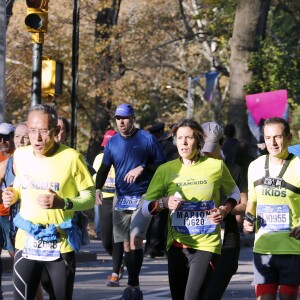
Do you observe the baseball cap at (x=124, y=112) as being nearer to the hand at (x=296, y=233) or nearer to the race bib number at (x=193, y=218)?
the race bib number at (x=193, y=218)

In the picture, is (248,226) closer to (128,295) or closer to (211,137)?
(211,137)

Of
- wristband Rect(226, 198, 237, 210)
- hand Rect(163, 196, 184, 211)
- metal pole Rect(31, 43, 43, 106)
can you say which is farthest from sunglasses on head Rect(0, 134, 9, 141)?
metal pole Rect(31, 43, 43, 106)

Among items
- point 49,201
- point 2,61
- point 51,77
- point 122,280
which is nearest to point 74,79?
point 51,77

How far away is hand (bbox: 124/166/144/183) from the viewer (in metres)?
12.0

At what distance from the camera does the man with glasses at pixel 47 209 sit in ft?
24.7

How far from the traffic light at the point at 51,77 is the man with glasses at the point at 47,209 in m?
8.36

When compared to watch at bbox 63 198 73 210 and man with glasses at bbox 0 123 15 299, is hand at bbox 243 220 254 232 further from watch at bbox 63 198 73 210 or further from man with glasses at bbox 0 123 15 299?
man with glasses at bbox 0 123 15 299

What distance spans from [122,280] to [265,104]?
446 inches

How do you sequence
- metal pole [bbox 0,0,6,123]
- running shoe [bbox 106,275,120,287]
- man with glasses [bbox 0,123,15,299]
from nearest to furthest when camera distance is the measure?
man with glasses [bbox 0,123,15,299] < running shoe [bbox 106,275,120,287] < metal pole [bbox 0,0,6,123]

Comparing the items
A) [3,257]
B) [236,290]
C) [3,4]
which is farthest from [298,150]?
[3,4]

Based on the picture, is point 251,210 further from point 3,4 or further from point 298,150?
point 3,4

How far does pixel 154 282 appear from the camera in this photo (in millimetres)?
13875

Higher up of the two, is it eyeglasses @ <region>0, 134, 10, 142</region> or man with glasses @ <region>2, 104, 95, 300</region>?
eyeglasses @ <region>0, 134, 10, 142</region>

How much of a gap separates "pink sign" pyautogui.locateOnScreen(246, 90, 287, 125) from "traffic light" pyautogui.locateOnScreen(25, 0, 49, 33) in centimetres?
1012
